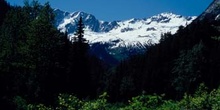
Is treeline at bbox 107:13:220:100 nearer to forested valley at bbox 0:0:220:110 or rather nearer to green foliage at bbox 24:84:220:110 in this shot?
forested valley at bbox 0:0:220:110

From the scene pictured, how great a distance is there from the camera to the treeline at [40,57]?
166 ft

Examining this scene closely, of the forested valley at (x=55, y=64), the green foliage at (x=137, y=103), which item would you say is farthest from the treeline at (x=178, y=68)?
the green foliage at (x=137, y=103)

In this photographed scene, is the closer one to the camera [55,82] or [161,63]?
[55,82]

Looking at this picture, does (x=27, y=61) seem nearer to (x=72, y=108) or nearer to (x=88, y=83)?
(x=88, y=83)

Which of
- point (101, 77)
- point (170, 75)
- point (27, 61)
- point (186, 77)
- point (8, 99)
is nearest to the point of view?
point (8, 99)

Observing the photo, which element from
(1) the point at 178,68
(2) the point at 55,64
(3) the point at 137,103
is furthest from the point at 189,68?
(3) the point at 137,103

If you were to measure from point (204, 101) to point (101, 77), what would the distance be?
149900 mm

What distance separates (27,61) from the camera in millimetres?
57688

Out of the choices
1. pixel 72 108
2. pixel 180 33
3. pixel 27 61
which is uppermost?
pixel 180 33

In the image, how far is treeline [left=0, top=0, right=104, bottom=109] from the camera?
50672 mm

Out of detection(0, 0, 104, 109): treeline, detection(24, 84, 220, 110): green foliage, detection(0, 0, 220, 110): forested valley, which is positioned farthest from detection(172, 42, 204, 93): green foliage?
detection(24, 84, 220, 110): green foliage

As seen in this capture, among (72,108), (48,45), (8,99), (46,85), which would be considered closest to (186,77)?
(48,45)

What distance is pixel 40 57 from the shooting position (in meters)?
57.8

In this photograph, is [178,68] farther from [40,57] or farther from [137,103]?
[137,103]
